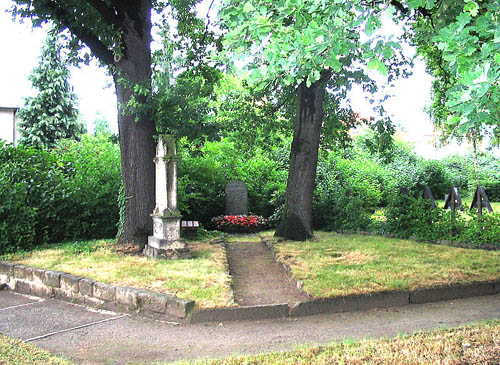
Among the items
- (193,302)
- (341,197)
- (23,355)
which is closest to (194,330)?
(193,302)

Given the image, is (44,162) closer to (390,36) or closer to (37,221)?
(37,221)

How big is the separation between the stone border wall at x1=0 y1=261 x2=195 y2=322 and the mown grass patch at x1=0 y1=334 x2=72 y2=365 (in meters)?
1.49

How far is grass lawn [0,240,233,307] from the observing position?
19.6 feet

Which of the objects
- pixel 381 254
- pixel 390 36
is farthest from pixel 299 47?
pixel 381 254

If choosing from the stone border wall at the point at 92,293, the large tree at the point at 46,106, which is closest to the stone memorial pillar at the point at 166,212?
the stone border wall at the point at 92,293

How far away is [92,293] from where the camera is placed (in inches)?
247

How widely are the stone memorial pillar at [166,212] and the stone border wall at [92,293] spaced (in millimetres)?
1866

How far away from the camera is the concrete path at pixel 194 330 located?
4.43 metres

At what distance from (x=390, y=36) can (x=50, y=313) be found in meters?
5.50

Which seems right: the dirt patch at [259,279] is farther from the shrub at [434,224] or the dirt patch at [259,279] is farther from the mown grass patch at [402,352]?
the shrub at [434,224]

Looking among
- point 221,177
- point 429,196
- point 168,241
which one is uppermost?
point 221,177

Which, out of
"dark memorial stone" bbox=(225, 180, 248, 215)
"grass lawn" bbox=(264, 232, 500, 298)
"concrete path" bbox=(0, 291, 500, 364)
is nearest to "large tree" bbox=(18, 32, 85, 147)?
"dark memorial stone" bbox=(225, 180, 248, 215)

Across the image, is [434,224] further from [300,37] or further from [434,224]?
[300,37]

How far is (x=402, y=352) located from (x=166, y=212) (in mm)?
5429
